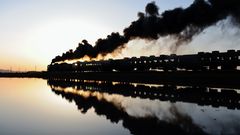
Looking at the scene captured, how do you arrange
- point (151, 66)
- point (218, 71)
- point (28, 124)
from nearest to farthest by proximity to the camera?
point (28, 124)
point (218, 71)
point (151, 66)

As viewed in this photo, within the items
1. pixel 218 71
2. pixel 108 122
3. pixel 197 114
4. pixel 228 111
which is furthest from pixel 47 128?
pixel 218 71

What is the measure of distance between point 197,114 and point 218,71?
30.1m

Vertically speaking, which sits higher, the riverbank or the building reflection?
the riverbank

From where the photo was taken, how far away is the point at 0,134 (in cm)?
1196

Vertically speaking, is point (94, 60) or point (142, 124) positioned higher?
point (94, 60)

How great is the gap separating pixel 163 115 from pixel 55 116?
5.46m

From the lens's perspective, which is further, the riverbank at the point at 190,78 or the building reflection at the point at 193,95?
the riverbank at the point at 190,78

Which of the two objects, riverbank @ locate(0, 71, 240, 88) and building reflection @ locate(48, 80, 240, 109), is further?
riverbank @ locate(0, 71, 240, 88)

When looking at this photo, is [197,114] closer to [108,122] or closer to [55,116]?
[108,122]

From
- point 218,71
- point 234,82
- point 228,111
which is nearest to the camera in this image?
point 228,111

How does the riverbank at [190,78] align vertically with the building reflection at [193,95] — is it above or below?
above

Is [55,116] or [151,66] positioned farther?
[151,66]

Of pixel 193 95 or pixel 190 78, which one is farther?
pixel 190 78

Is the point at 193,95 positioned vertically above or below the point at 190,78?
below
